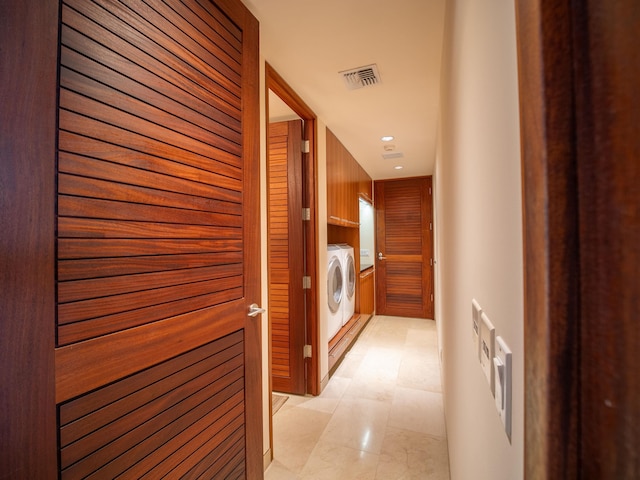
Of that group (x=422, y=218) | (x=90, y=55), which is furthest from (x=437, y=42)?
(x=422, y=218)

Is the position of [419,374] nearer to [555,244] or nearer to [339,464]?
[339,464]

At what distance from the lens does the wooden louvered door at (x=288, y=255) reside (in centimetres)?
240

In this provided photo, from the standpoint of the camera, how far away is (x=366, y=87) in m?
2.05

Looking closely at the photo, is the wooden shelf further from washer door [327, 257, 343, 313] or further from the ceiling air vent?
the ceiling air vent

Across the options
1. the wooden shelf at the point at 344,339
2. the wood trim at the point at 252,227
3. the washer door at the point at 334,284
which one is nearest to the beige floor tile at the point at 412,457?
the wood trim at the point at 252,227

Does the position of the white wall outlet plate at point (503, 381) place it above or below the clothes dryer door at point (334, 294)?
above

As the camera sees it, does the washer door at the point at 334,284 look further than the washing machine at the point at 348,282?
No

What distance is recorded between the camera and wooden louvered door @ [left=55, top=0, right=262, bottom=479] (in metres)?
0.69

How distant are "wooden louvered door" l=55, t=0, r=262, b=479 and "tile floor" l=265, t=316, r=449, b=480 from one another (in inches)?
25.4

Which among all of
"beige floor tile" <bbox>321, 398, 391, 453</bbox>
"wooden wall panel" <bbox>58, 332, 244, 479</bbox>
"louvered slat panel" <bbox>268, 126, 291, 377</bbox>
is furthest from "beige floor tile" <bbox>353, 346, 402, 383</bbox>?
"wooden wall panel" <bbox>58, 332, 244, 479</bbox>

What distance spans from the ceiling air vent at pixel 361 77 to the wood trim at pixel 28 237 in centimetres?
159

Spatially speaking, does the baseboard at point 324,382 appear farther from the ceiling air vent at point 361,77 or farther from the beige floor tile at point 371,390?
the ceiling air vent at point 361,77

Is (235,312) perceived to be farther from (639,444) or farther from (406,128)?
(406,128)

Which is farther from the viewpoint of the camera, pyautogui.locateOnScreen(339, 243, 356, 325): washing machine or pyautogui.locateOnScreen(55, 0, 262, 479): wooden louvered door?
pyautogui.locateOnScreen(339, 243, 356, 325): washing machine
